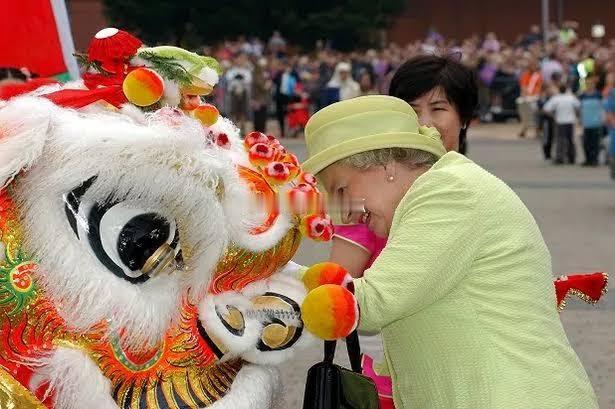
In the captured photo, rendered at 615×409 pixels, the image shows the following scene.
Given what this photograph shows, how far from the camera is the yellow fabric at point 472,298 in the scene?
244 centimetres

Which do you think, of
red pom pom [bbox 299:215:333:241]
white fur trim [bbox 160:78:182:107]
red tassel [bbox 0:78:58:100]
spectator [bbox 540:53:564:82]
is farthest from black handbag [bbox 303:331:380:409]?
spectator [bbox 540:53:564:82]

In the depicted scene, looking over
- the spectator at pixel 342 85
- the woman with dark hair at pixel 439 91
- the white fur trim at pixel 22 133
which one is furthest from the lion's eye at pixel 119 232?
the spectator at pixel 342 85

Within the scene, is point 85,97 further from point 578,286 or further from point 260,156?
point 578,286

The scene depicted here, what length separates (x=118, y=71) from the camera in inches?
101

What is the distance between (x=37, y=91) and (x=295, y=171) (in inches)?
23.1

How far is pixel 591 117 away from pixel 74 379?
519 inches

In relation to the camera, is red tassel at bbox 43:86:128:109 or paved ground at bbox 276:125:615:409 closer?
red tassel at bbox 43:86:128:109

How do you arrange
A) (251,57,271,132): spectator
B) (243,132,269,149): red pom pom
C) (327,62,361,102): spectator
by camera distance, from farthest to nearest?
1. (327,62,361,102): spectator
2. (251,57,271,132): spectator
3. (243,132,269,149): red pom pom

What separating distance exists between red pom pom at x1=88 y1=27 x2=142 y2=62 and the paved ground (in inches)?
91.0

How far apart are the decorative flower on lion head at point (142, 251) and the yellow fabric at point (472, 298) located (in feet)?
0.48

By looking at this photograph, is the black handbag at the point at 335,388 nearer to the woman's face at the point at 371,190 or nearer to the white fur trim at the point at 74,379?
the woman's face at the point at 371,190

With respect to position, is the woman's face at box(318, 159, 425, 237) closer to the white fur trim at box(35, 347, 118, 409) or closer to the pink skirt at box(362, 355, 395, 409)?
the pink skirt at box(362, 355, 395, 409)

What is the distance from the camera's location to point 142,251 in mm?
2438

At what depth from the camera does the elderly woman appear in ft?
8.04
